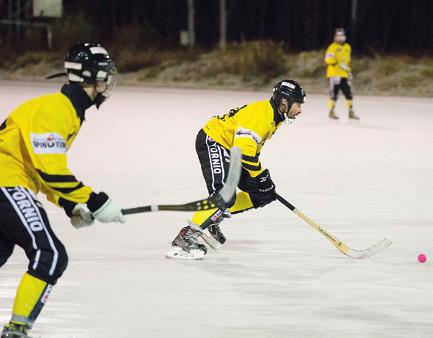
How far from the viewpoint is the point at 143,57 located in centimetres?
2923

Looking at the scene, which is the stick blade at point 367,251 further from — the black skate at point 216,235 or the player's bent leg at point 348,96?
the player's bent leg at point 348,96

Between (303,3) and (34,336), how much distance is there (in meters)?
41.1

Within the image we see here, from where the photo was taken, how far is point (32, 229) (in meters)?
4.40

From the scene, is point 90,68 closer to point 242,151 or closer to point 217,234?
point 242,151

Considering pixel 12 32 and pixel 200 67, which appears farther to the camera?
pixel 12 32

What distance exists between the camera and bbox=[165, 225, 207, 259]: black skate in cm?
674

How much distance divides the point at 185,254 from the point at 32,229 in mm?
2432

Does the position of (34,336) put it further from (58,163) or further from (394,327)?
(394,327)

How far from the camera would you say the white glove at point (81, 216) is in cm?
445

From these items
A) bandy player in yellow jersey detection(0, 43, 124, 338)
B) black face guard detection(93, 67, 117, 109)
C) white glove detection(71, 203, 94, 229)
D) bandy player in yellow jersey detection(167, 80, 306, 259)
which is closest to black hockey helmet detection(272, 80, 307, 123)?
bandy player in yellow jersey detection(167, 80, 306, 259)

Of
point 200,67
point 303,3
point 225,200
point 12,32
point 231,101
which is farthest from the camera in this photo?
point 303,3

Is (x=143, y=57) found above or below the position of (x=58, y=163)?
below

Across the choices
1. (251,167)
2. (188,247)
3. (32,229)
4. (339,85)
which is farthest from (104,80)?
(339,85)

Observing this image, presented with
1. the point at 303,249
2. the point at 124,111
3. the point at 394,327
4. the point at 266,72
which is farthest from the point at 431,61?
the point at 394,327
